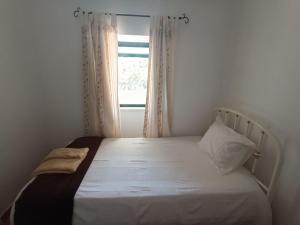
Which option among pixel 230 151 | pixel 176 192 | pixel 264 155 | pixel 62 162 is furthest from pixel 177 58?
pixel 62 162

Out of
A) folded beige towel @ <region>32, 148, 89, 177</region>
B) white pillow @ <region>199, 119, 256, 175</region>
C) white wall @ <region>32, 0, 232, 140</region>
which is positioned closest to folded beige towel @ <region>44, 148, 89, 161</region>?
folded beige towel @ <region>32, 148, 89, 177</region>

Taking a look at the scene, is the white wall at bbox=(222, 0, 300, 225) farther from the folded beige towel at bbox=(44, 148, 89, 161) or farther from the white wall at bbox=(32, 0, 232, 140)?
the folded beige towel at bbox=(44, 148, 89, 161)

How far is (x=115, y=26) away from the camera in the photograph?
228 centimetres

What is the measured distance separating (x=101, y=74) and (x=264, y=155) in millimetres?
1931

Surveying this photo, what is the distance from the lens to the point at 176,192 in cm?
148

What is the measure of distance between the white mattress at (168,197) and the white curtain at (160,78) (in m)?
0.84

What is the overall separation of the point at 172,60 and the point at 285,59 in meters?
1.20

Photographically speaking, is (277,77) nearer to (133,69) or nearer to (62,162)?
(133,69)

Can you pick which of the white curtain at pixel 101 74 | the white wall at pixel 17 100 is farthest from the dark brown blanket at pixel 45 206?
the white curtain at pixel 101 74

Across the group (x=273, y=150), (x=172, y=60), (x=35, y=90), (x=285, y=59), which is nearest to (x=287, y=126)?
(x=273, y=150)

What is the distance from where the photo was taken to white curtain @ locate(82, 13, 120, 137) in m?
2.26

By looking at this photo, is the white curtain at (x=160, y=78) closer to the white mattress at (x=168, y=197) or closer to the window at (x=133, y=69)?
the window at (x=133, y=69)

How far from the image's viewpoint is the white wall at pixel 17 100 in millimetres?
1882

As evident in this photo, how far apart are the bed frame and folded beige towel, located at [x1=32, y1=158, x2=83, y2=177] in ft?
5.23
